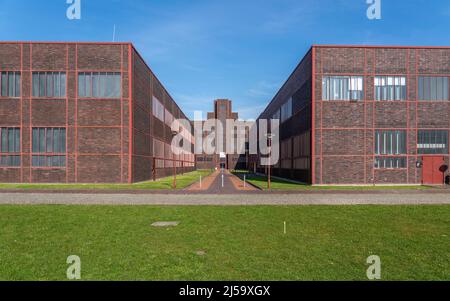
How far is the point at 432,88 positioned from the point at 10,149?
4000cm

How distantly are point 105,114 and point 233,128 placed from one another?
73.3 metres

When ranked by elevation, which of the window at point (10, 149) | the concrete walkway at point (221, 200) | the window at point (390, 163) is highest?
the window at point (10, 149)

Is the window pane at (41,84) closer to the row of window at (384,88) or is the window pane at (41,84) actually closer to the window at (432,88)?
the row of window at (384,88)

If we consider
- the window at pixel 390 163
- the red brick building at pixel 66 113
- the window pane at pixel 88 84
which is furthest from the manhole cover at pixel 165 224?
the window at pixel 390 163

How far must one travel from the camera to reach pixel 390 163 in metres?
29.1

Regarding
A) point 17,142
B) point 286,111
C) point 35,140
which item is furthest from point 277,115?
point 17,142

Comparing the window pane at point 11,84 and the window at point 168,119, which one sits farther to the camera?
the window at point 168,119

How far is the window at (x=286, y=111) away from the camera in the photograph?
130 feet

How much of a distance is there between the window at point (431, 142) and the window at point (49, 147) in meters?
33.1

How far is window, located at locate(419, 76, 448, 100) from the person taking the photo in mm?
29578

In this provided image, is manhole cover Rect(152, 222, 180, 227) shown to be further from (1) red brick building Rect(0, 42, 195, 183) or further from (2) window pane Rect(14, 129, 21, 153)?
(2) window pane Rect(14, 129, 21, 153)

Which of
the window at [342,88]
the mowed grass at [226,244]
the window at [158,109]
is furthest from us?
the window at [158,109]
